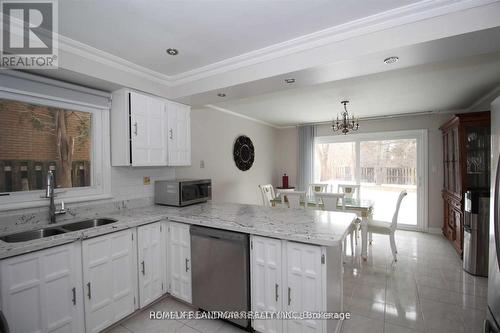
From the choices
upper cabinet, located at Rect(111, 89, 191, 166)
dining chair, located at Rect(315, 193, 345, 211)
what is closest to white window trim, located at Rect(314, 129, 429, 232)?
dining chair, located at Rect(315, 193, 345, 211)

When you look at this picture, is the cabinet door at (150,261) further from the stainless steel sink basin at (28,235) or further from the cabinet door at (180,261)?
the stainless steel sink basin at (28,235)

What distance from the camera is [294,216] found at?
2105 millimetres

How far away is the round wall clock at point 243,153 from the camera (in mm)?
4513

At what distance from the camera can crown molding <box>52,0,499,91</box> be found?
148cm

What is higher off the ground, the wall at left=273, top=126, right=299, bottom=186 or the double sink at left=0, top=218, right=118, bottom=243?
the wall at left=273, top=126, right=299, bottom=186

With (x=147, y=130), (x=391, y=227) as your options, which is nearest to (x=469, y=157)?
(x=391, y=227)

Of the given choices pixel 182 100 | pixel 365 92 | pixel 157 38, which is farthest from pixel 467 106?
pixel 157 38

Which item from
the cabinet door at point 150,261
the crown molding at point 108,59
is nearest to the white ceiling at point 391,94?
the crown molding at point 108,59

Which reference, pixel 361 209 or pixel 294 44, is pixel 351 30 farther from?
pixel 361 209

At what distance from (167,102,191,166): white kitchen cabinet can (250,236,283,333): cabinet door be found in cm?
156

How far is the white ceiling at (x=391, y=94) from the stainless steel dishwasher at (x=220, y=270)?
2272 millimetres

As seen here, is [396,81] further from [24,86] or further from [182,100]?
[24,86]

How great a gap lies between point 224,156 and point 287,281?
2.83m

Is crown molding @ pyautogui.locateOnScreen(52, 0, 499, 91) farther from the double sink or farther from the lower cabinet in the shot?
the lower cabinet
